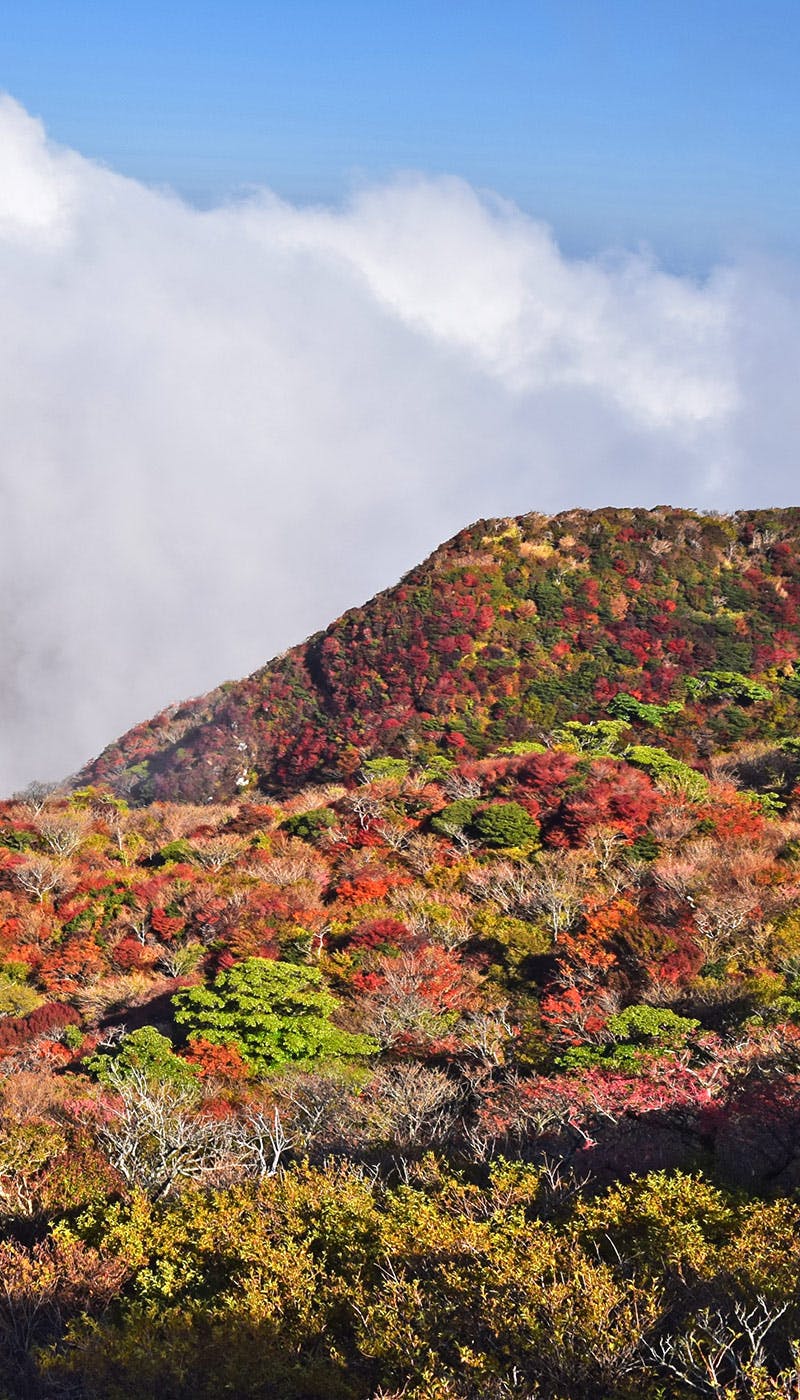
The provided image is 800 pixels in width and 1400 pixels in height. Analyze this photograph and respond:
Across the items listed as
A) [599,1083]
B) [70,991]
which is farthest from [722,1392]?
[70,991]

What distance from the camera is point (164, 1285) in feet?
56.0

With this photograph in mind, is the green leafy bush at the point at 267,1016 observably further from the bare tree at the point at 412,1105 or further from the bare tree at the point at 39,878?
the bare tree at the point at 39,878

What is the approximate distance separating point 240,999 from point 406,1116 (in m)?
9.83

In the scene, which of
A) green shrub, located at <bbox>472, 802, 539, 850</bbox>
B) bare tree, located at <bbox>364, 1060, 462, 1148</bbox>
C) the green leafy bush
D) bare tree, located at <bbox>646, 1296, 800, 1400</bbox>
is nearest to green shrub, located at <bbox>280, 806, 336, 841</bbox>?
green shrub, located at <bbox>472, 802, 539, 850</bbox>

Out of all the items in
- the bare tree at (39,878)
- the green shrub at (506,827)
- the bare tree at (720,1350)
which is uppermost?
the bare tree at (39,878)

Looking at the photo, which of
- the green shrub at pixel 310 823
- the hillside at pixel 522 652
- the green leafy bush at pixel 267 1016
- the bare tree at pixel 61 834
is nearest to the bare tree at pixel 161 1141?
the green leafy bush at pixel 267 1016

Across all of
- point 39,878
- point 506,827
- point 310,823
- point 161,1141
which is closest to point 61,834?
point 39,878

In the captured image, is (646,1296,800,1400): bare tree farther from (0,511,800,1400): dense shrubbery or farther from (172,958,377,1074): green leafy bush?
(172,958,377,1074): green leafy bush

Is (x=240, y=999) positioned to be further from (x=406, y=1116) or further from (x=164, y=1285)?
(x=164, y=1285)

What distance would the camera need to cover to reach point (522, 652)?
8719 centimetres

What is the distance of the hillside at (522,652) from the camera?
3228 inches

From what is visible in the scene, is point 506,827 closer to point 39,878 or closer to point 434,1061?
point 434,1061

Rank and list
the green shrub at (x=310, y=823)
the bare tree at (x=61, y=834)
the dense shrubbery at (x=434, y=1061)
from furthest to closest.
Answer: the bare tree at (x=61, y=834), the green shrub at (x=310, y=823), the dense shrubbery at (x=434, y=1061)

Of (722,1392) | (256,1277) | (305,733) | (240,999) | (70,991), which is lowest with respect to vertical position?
(722,1392)
